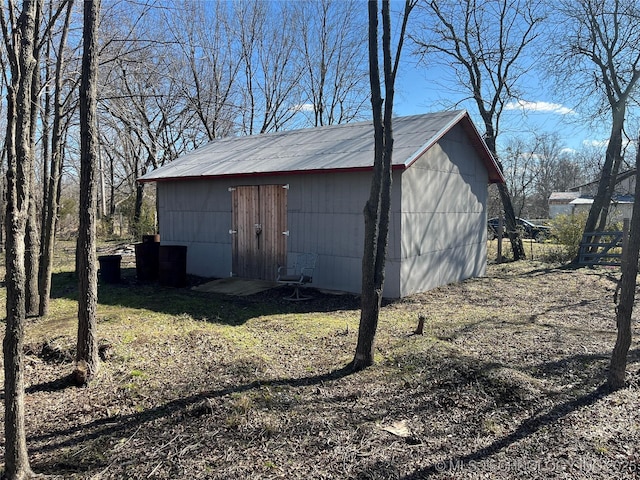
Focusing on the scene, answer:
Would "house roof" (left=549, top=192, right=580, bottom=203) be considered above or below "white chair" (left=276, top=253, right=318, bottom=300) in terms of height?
above

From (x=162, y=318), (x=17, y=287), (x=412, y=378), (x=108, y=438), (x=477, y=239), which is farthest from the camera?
(x=477, y=239)

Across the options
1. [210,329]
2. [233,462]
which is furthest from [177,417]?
[210,329]

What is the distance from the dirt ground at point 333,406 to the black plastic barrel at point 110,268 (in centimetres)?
435

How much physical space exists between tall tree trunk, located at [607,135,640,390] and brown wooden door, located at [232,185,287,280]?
21.3 ft

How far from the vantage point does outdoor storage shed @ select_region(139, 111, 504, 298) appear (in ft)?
28.1

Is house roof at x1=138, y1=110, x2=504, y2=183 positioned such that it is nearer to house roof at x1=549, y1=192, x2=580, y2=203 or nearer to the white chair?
the white chair

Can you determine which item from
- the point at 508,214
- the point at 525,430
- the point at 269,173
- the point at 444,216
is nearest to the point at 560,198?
the point at 508,214

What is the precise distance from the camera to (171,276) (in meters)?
9.88

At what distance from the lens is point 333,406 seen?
12.4 ft

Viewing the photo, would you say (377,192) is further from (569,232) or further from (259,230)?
(569,232)

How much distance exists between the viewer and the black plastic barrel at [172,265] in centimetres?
986

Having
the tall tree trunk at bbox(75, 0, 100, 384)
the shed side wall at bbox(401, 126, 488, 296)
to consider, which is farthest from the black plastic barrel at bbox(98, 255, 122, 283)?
the tall tree trunk at bbox(75, 0, 100, 384)

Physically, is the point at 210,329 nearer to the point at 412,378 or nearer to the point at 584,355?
the point at 412,378

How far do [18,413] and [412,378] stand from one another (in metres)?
3.05
